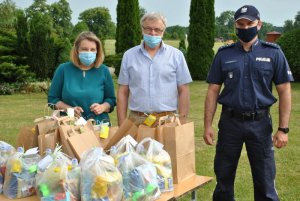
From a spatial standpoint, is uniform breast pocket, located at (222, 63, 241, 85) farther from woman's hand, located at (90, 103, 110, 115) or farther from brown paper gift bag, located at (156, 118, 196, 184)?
woman's hand, located at (90, 103, 110, 115)

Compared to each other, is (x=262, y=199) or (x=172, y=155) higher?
(x=172, y=155)

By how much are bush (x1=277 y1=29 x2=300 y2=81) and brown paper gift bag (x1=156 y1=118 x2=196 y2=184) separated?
13.7 metres

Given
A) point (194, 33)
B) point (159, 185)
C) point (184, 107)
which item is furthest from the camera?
point (194, 33)

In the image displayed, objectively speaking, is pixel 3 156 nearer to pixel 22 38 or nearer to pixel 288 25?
pixel 22 38

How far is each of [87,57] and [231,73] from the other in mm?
1142

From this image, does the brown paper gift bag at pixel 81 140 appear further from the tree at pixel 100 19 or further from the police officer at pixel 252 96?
the tree at pixel 100 19

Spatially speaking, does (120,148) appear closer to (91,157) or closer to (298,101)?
(91,157)

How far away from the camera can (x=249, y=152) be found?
3232 mm

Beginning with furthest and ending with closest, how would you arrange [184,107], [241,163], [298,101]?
[298,101], [241,163], [184,107]

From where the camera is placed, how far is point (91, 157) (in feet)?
7.86

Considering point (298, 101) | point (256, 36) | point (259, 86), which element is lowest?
point (298, 101)

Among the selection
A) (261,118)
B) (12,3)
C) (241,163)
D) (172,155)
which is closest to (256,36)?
(261,118)

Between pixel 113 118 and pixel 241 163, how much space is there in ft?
13.2

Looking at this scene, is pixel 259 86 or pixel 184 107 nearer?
pixel 259 86
